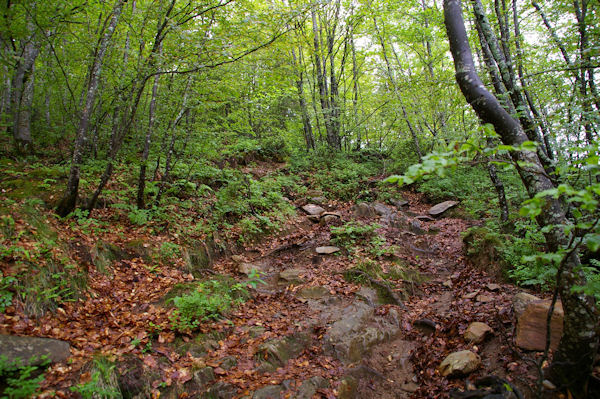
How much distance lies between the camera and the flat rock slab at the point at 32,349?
9.57 ft

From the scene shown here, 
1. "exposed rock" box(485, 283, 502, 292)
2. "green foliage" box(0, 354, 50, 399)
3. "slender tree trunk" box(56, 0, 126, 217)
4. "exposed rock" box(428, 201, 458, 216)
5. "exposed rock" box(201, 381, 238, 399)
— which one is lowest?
"exposed rock" box(485, 283, 502, 292)

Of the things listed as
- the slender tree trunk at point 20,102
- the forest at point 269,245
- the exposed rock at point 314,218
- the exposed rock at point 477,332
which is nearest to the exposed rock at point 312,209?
the forest at point 269,245

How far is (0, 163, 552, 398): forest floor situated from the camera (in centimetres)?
352

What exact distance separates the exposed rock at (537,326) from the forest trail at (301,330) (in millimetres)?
260

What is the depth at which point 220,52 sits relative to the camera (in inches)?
237

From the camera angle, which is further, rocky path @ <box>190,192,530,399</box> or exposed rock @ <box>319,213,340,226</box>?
exposed rock @ <box>319,213,340,226</box>

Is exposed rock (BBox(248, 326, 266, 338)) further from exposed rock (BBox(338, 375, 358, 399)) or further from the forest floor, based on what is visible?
exposed rock (BBox(338, 375, 358, 399))

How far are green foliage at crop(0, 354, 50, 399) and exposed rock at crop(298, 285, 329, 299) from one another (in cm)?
437

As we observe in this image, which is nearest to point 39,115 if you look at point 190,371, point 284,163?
point 284,163

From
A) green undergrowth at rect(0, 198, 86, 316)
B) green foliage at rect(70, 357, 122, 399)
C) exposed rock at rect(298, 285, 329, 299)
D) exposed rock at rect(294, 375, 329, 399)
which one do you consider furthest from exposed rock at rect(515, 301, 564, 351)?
green undergrowth at rect(0, 198, 86, 316)

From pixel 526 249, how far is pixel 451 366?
3.49 meters

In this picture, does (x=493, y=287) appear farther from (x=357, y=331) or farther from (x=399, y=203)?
(x=399, y=203)

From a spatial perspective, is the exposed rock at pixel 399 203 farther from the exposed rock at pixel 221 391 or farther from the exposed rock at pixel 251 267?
the exposed rock at pixel 221 391

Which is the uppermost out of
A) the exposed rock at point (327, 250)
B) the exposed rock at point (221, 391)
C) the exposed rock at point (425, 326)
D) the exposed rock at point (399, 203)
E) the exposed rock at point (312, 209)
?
the exposed rock at point (312, 209)
